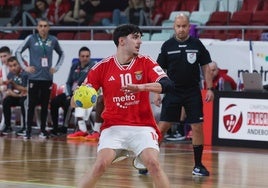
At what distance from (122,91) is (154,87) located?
449 mm

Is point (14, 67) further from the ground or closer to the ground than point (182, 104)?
further from the ground

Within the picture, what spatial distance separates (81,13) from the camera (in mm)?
23531

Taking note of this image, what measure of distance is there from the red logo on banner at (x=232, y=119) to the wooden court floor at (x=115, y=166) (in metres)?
0.49

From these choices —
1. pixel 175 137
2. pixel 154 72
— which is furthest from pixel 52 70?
pixel 154 72

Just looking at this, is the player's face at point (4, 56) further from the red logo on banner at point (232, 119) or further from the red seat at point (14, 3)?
the red logo on banner at point (232, 119)

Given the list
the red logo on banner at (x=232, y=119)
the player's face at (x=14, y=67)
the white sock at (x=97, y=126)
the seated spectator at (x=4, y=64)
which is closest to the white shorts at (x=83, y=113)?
the white sock at (x=97, y=126)

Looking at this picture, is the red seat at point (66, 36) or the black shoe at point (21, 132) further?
the red seat at point (66, 36)

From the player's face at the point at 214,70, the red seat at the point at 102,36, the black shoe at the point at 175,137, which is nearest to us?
the player's face at the point at 214,70

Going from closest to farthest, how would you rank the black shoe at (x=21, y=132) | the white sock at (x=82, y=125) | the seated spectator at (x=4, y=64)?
the white sock at (x=82, y=125), the black shoe at (x=21, y=132), the seated spectator at (x=4, y=64)

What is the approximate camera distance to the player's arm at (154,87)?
8.28 metres

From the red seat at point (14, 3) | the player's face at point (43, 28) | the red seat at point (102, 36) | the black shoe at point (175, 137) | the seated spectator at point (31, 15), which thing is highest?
the red seat at point (14, 3)

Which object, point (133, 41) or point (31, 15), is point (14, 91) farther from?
point (133, 41)

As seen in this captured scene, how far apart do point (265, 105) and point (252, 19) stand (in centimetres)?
450

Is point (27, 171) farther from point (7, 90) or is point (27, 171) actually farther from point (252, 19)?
point (252, 19)
